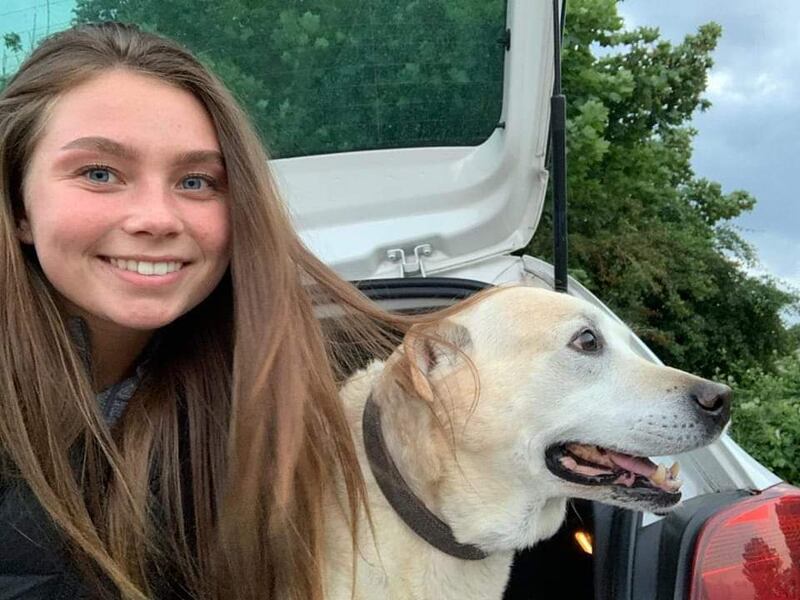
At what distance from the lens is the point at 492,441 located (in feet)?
5.67

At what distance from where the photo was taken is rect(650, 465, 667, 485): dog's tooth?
1.70 m

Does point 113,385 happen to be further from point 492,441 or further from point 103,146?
point 492,441

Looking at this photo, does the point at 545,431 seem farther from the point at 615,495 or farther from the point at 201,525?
the point at 201,525

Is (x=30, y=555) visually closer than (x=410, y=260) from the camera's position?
Yes

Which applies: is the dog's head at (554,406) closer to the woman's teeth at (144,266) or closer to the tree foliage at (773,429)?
the woman's teeth at (144,266)

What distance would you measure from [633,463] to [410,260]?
79cm

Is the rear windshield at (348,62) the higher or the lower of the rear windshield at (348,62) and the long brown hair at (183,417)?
the higher

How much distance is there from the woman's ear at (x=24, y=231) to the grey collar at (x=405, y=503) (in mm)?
772

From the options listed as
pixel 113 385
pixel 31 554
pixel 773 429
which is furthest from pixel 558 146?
pixel 773 429

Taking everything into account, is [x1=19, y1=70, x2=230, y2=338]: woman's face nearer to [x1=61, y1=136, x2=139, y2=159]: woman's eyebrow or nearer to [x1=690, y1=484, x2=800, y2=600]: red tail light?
[x1=61, y1=136, x2=139, y2=159]: woman's eyebrow

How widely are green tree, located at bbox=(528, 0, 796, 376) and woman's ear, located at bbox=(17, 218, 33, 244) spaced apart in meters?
6.53

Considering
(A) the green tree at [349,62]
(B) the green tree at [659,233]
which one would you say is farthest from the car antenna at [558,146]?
(B) the green tree at [659,233]

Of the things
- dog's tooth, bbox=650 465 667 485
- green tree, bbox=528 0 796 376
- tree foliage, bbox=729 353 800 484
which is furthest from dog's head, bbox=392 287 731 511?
green tree, bbox=528 0 796 376

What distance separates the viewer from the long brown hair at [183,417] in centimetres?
141
